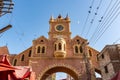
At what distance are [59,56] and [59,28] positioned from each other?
7.66 metres

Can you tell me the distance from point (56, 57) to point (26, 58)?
672 cm

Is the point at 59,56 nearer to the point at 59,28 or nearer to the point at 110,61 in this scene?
the point at 59,28

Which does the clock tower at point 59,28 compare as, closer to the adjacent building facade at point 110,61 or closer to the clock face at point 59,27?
the clock face at point 59,27

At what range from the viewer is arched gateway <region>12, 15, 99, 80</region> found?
2556 cm

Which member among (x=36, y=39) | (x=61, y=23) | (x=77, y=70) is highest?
(x=61, y=23)

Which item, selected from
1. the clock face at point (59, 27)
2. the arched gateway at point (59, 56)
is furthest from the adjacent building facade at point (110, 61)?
the clock face at point (59, 27)

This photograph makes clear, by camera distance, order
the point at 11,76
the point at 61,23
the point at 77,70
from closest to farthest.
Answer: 1. the point at 11,76
2. the point at 77,70
3. the point at 61,23

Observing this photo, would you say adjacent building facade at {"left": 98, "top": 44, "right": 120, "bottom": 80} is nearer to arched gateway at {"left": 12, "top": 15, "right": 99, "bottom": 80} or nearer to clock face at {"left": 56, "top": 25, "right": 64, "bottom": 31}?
arched gateway at {"left": 12, "top": 15, "right": 99, "bottom": 80}

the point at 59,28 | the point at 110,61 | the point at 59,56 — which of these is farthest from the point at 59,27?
the point at 110,61

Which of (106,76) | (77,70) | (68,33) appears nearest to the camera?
(106,76)

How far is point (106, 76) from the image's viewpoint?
20.9 metres

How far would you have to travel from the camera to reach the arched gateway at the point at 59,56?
25.6m

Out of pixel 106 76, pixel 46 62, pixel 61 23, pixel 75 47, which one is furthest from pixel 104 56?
pixel 61 23

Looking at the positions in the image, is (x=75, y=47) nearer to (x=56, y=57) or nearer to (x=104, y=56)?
(x=56, y=57)
